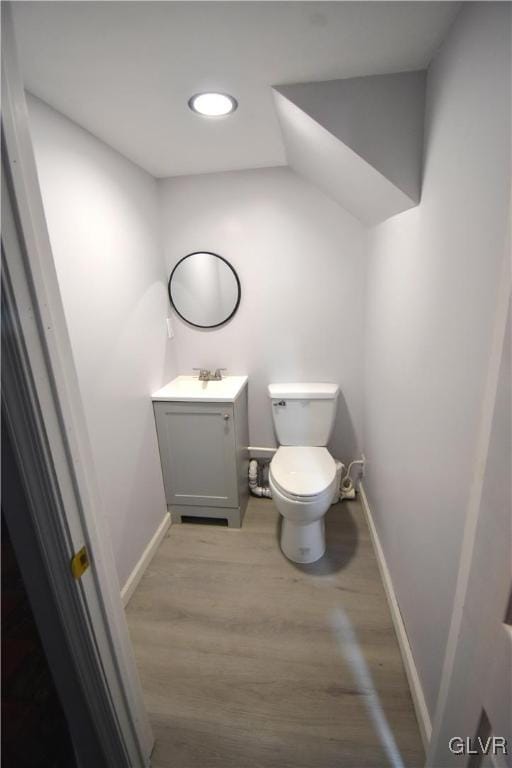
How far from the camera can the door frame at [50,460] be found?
55 cm

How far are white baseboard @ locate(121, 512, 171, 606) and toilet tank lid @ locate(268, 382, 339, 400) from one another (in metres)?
1.03

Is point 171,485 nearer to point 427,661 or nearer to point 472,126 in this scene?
point 427,661

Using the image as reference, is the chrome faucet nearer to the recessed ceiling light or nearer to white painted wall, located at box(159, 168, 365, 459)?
white painted wall, located at box(159, 168, 365, 459)

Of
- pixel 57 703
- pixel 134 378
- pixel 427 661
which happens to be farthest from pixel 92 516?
pixel 427 661

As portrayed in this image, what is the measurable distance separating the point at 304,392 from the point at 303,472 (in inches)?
19.8

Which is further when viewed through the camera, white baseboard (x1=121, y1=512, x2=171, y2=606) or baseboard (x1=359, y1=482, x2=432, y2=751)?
white baseboard (x1=121, y1=512, x2=171, y2=606)

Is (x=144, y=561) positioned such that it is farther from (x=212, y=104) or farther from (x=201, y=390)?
(x=212, y=104)

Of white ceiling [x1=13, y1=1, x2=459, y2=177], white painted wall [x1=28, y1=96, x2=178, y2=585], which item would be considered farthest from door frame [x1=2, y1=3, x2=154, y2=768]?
white painted wall [x1=28, y1=96, x2=178, y2=585]

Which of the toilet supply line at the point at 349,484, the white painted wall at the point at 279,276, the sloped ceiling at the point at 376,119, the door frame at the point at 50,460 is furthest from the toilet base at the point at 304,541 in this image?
the sloped ceiling at the point at 376,119

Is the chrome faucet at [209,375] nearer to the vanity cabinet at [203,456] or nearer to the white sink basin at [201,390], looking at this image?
the white sink basin at [201,390]

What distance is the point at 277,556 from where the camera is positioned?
172cm

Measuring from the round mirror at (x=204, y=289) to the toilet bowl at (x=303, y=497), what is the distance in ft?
3.26

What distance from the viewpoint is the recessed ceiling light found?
1.08 metres

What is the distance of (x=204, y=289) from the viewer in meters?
2.01
